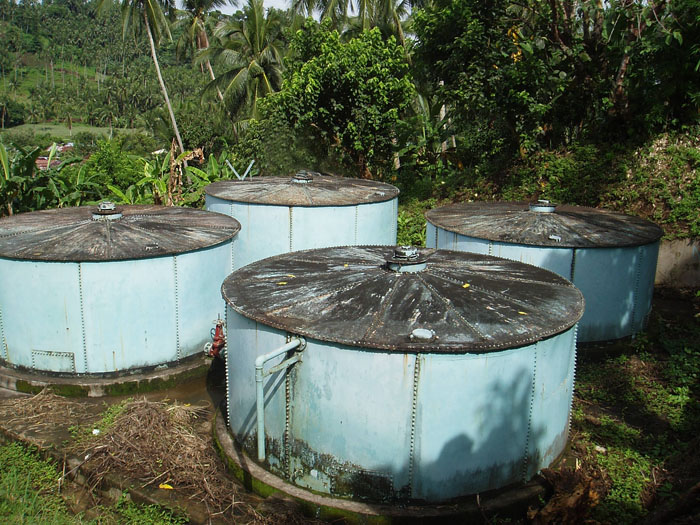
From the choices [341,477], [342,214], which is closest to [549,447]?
[341,477]

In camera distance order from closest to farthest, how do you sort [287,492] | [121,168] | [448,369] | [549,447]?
[448,369]
[287,492]
[549,447]
[121,168]

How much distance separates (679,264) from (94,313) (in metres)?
12.1

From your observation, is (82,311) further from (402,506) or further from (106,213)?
(402,506)

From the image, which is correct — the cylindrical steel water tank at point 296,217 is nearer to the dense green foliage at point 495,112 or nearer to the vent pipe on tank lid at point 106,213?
the vent pipe on tank lid at point 106,213

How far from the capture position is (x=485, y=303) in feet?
20.8

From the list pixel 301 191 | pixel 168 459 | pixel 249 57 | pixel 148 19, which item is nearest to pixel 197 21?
pixel 249 57

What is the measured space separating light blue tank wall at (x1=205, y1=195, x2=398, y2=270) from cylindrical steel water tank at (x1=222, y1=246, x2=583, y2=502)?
14.5ft

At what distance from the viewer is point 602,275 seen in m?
9.67

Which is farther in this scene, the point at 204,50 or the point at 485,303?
the point at 204,50

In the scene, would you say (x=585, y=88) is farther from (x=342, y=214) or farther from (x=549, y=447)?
(x=549, y=447)

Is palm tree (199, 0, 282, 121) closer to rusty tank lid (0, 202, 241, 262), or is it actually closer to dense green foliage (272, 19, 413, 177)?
dense green foliage (272, 19, 413, 177)

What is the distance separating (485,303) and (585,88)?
1226 cm

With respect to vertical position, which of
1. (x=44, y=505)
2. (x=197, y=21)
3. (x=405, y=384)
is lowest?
(x=44, y=505)

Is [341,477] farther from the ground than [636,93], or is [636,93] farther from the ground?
[636,93]
